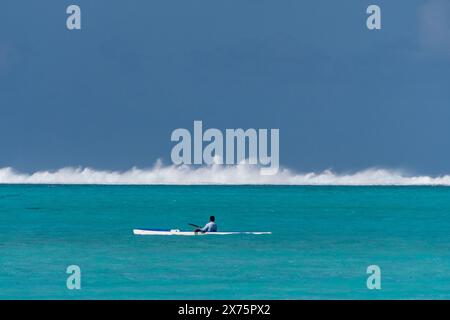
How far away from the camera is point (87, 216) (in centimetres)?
7762

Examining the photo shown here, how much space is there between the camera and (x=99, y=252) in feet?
137

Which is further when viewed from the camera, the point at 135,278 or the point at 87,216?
the point at 87,216

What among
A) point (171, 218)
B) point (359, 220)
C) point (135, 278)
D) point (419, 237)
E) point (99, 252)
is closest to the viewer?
point (135, 278)
